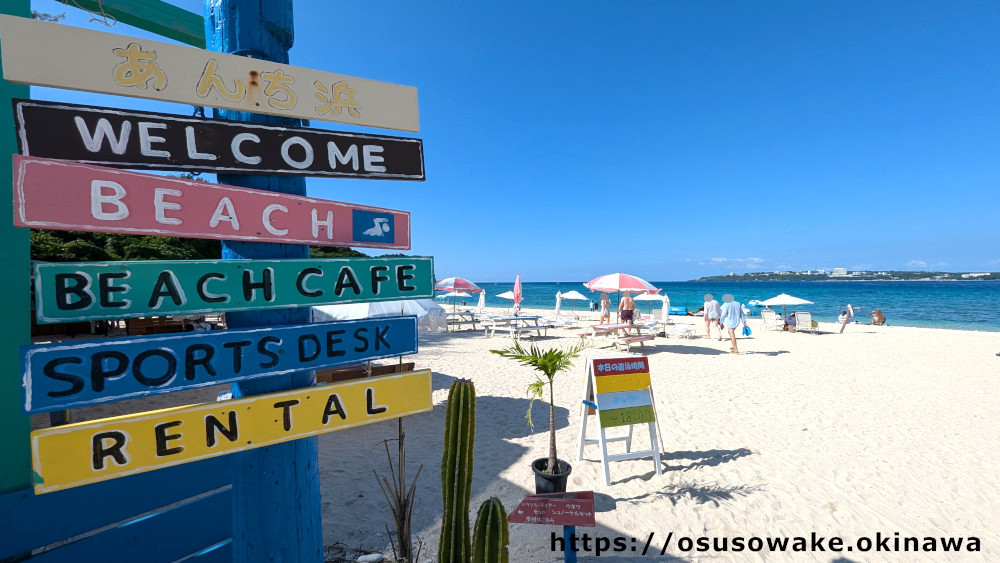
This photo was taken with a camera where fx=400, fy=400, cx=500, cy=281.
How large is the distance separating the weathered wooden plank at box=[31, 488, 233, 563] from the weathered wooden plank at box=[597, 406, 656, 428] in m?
3.47

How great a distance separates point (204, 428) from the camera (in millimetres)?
1365

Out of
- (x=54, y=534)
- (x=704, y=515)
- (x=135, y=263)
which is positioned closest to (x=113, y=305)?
(x=135, y=263)

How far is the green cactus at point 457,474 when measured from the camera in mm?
2252

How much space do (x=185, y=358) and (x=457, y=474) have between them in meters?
1.56

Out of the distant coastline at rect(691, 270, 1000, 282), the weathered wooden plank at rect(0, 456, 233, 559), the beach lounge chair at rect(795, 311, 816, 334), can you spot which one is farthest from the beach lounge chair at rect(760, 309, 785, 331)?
the distant coastline at rect(691, 270, 1000, 282)

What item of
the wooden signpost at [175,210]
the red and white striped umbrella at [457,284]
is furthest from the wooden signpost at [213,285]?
the red and white striped umbrella at [457,284]

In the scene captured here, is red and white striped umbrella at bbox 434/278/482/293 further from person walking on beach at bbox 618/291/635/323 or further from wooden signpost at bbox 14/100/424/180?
wooden signpost at bbox 14/100/424/180

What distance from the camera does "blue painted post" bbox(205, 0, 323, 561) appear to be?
1.66 metres

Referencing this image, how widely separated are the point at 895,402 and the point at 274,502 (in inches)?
388

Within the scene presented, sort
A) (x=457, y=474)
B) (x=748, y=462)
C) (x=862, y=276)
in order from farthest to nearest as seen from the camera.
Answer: (x=862, y=276)
(x=748, y=462)
(x=457, y=474)

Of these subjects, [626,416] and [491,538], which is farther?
[626,416]

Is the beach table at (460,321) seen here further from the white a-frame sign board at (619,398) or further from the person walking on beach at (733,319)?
the white a-frame sign board at (619,398)

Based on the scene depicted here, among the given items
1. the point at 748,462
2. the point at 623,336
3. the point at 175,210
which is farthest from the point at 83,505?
the point at 623,336

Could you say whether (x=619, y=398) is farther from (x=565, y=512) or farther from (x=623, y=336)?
(x=623, y=336)
